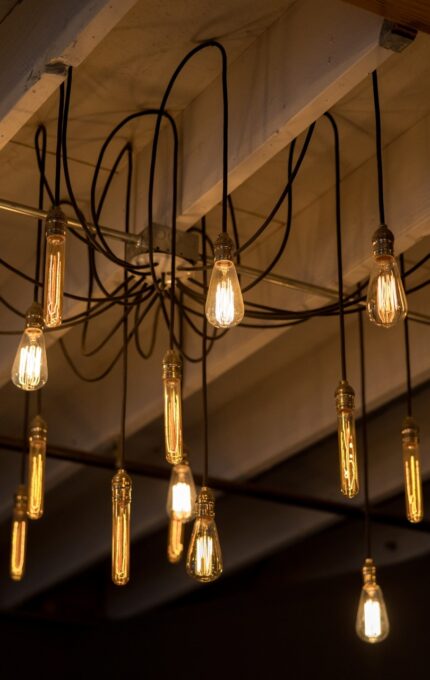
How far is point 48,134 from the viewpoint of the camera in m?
4.99

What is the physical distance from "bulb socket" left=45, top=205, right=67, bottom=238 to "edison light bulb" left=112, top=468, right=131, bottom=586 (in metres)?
1.03

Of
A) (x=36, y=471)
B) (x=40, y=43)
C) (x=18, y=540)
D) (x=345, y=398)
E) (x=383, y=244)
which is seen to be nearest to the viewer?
(x=383, y=244)

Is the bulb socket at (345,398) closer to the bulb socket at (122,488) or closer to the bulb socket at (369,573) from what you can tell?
the bulb socket at (122,488)

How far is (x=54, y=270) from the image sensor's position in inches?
141

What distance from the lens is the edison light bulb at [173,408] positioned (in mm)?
3887

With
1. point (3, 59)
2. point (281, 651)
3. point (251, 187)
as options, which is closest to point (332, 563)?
point (281, 651)

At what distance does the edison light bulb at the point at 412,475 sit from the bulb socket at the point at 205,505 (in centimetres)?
70

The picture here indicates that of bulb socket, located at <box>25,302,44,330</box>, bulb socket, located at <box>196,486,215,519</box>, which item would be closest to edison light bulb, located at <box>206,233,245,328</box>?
bulb socket, located at <box>25,302,44,330</box>

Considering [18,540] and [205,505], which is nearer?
[205,505]

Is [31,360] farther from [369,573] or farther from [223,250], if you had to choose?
[369,573]

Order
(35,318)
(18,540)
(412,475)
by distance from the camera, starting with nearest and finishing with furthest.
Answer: (35,318) < (412,475) < (18,540)

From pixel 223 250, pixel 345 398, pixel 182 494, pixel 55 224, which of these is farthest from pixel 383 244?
pixel 182 494

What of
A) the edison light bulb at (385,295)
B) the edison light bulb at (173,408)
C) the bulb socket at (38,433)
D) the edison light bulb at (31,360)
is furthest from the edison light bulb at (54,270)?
the bulb socket at (38,433)

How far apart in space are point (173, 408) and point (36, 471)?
89cm
